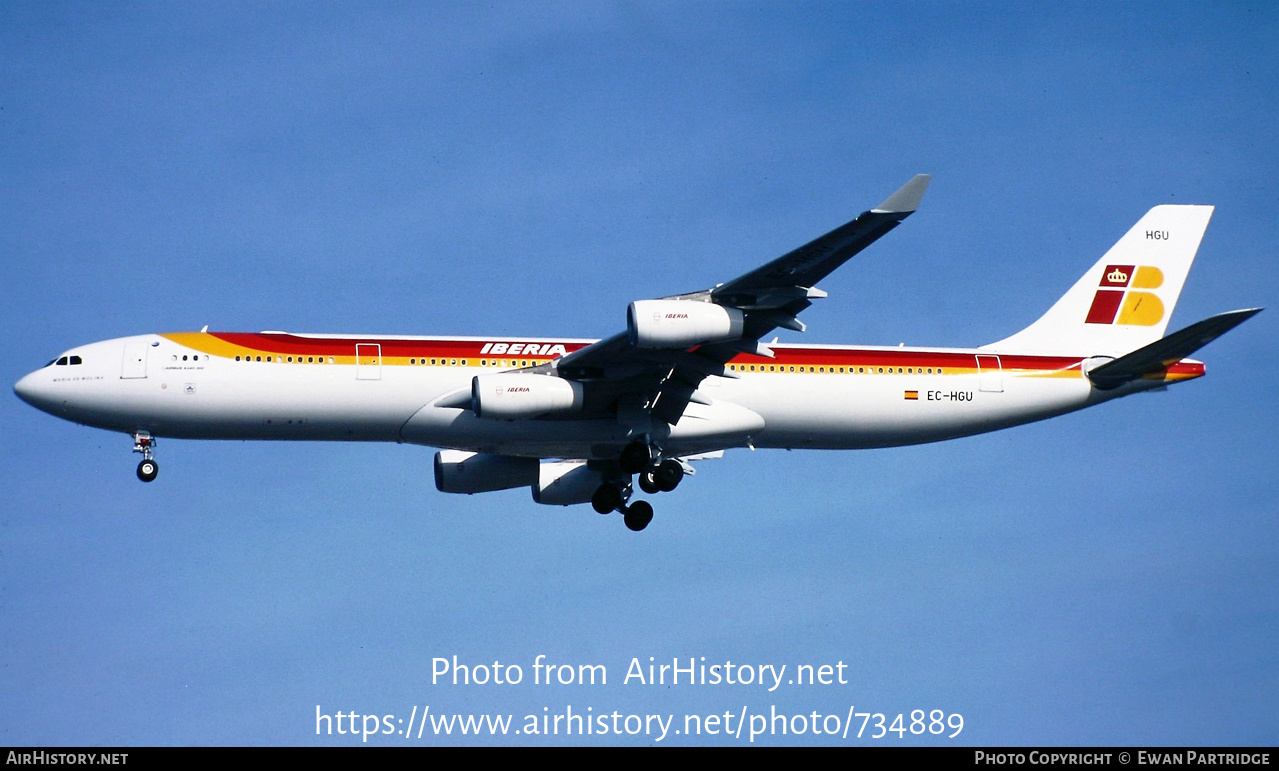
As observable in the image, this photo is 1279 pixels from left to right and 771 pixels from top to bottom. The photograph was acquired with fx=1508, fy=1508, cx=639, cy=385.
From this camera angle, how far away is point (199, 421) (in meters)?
37.6

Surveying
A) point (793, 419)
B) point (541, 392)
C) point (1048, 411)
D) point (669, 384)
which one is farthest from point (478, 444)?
point (1048, 411)

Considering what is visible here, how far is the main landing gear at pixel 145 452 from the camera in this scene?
38125 millimetres

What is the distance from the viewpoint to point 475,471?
43188mm

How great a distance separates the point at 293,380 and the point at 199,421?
256 centimetres

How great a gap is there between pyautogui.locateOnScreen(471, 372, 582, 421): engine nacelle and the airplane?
46mm

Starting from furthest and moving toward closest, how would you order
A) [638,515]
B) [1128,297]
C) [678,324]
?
[1128,297]
[638,515]
[678,324]

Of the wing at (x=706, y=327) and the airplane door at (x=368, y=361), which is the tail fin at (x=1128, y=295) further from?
the airplane door at (x=368, y=361)

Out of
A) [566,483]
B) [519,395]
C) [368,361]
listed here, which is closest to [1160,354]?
[566,483]

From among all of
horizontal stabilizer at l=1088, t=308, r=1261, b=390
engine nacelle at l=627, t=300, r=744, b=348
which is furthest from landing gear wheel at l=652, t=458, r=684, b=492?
horizontal stabilizer at l=1088, t=308, r=1261, b=390

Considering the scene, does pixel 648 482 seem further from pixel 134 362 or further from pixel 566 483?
pixel 134 362

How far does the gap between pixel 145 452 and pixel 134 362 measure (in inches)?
90.7

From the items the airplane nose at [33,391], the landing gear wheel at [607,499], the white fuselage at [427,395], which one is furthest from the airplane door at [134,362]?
the landing gear wheel at [607,499]

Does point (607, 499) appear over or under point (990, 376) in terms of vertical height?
under
